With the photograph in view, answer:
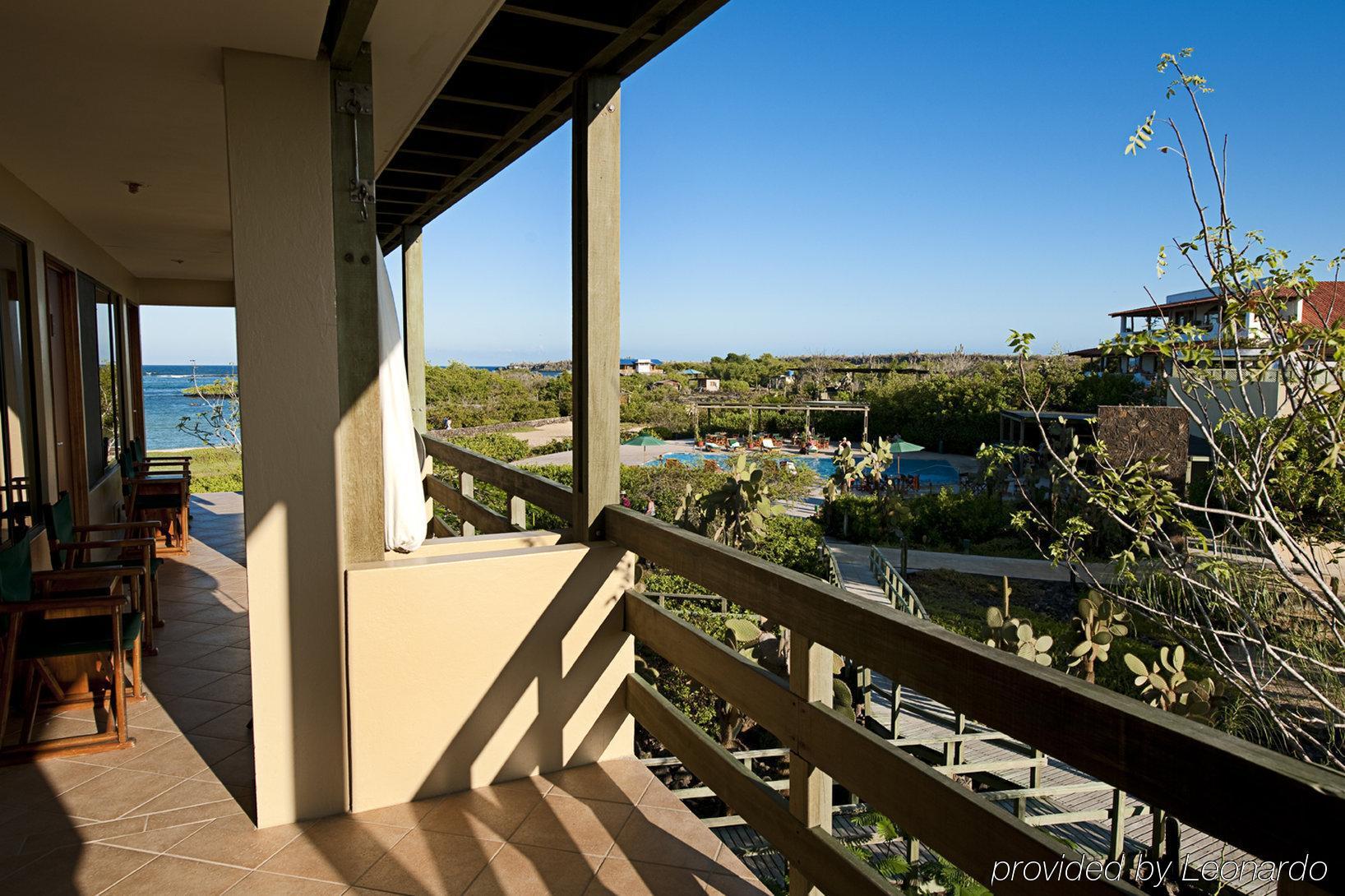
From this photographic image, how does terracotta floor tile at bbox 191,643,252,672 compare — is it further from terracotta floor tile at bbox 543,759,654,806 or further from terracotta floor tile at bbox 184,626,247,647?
terracotta floor tile at bbox 543,759,654,806

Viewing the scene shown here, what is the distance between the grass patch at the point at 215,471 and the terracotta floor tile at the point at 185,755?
843cm

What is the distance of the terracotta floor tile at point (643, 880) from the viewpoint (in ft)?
6.73

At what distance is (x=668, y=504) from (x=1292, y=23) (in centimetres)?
1834

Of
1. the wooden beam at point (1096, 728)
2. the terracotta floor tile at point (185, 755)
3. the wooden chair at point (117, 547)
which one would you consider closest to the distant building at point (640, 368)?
the wooden chair at point (117, 547)

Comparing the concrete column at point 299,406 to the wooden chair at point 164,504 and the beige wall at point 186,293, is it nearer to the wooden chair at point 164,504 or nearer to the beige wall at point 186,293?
the wooden chair at point 164,504

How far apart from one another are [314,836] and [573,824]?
0.72 m

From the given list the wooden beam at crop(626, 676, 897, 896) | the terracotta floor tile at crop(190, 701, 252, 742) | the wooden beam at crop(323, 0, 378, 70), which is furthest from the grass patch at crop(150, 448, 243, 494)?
the wooden beam at crop(626, 676, 897, 896)

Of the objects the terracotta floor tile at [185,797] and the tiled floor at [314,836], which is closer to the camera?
the tiled floor at [314,836]

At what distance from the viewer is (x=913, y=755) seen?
1.76m

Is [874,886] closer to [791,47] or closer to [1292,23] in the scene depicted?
[1292,23]

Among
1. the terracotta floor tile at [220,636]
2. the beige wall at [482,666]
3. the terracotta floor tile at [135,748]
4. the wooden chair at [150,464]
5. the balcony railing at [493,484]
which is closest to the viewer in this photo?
the beige wall at [482,666]

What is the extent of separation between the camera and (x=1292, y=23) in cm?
1869

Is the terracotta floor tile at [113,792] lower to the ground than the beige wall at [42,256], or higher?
lower

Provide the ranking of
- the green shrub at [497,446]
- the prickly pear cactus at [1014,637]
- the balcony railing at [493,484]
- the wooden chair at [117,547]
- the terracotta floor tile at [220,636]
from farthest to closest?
the green shrub at [497,446] → the prickly pear cactus at [1014,637] → the terracotta floor tile at [220,636] → the wooden chair at [117,547] → the balcony railing at [493,484]
